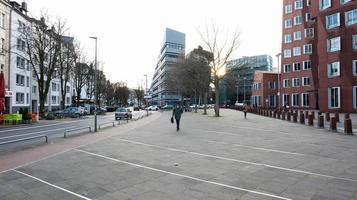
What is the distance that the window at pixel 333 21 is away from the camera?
44.0 meters

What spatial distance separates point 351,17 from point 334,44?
379cm

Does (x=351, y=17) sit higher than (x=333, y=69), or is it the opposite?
(x=351, y=17)

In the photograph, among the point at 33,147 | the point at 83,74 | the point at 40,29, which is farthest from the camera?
the point at 83,74

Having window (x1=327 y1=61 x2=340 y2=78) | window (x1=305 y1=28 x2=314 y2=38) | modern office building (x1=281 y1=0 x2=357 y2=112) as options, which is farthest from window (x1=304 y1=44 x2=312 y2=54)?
window (x1=327 y1=61 x2=340 y2=78)

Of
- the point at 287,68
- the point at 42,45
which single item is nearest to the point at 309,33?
the point at 287,68

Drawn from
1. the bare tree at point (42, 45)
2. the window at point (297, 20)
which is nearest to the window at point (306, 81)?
the window at point (297, 20)

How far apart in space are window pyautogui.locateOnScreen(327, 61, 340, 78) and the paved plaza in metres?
32.4

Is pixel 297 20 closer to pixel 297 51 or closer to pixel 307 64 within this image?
pixel 297 51

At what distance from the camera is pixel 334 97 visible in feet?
146

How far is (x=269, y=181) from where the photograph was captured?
8.32m

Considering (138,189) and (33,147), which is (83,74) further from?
(138,189)

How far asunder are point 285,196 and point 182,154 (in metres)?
5.95

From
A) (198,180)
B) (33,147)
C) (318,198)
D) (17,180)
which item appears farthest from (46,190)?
(33,147)

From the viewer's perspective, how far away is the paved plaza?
288 inches
